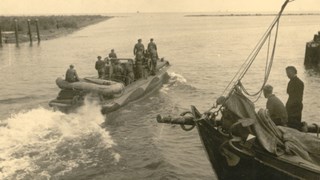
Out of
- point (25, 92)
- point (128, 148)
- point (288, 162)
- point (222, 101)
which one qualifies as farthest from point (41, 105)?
point (288, 162)

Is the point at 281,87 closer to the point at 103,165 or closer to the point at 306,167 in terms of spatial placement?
the point at 103,165

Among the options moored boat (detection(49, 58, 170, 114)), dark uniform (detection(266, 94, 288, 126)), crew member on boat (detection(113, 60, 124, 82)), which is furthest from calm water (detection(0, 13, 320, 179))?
dark uniform (detection(266, 94, 288, 126))

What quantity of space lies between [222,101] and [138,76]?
13.8 m

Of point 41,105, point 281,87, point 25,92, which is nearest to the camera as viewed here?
point 41,105

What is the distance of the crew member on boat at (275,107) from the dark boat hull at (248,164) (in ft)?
Result: 5.30

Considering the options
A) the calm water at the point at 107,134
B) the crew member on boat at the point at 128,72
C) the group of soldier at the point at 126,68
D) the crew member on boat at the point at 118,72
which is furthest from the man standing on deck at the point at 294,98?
the crew member on boat at the point at 128,72

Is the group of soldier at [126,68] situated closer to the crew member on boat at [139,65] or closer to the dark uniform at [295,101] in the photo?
Answer: the crew member on boat at [139,65]

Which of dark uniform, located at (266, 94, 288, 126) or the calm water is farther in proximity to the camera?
the calm water

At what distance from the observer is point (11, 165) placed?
1243cm

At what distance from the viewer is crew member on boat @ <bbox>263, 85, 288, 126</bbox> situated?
30.3 ft

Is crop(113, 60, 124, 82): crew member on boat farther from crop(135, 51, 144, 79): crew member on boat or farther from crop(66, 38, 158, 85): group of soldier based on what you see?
crop(135, 51, 144, 79): crew member on boat

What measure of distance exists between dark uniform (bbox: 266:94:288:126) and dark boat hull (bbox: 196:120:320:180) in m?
1.62

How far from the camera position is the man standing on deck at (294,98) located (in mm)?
10164

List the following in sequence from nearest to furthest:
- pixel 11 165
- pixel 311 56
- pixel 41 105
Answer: pixel 11 165, pixel 41 105, pixel 311 56
